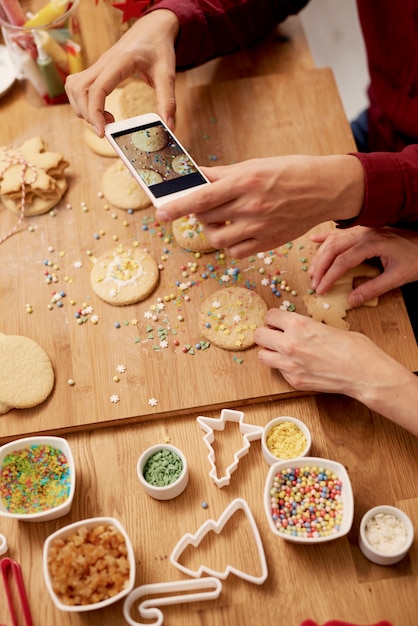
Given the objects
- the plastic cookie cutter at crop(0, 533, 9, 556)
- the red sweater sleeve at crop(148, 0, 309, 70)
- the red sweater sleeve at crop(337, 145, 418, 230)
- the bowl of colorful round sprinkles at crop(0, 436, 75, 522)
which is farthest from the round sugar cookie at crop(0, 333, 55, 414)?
the red sweater sleeve at crop(148, 0, 309, 70)

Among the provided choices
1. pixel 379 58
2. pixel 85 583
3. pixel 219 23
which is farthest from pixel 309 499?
pixel 219 23

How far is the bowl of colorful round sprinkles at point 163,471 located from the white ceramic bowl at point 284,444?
162 mm

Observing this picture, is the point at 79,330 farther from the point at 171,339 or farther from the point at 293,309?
the point at 293,309

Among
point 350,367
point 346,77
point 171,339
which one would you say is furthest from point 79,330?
point 346,77

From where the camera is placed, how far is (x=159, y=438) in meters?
1.30

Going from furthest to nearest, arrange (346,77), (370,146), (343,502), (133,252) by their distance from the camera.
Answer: (346,77) → (370,146) → (133,252) → (343,502)

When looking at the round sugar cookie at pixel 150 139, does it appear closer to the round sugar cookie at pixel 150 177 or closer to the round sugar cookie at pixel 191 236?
the round sugar cookie at pixel 150 177

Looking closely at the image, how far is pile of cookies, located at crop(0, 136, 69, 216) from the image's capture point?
1.54 meters

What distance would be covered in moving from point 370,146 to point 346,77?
4.74 feet

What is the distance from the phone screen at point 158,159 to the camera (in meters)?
1.27

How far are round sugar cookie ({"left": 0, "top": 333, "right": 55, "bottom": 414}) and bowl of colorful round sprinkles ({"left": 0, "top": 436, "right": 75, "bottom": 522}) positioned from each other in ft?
Result: 0.41

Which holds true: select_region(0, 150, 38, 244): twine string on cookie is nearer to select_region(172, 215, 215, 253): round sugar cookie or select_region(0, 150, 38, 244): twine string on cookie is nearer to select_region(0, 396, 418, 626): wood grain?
select_region(172, 215, 215, 253): round sugar cookie

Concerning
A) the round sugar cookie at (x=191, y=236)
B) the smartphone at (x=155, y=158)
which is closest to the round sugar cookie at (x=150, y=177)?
the smartphone at (x=155, y=158)

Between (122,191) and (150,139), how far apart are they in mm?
240
